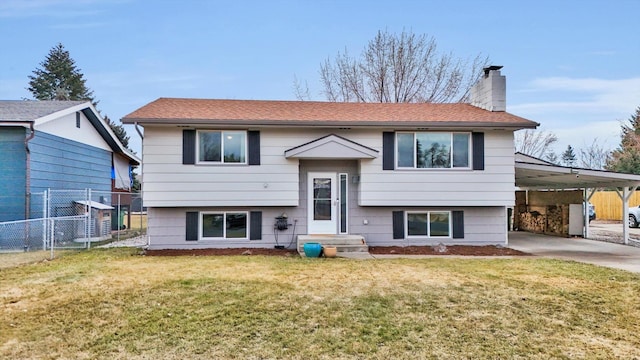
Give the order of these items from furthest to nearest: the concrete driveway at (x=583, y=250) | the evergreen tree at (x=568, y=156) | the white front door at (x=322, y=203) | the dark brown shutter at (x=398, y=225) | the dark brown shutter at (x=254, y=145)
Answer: the evergreen tree at (x=568, y=156), the dark brown shutter at (x=398, y=225), the white front door at (x=322, y=203), the dark brown shutter at (x=254, y=145), the concrete driveway at (x=583, y=250)

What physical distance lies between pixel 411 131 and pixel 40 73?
40803 mm

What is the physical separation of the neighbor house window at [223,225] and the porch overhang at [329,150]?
2265 millimetres

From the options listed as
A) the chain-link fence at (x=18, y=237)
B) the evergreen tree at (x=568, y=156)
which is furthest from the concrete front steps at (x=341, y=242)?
the evergreen tree at (x=568, y=156)

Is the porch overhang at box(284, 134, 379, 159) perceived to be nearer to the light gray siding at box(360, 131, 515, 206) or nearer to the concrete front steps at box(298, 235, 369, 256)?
the light gray siding at box(360, 131, 515, 206)

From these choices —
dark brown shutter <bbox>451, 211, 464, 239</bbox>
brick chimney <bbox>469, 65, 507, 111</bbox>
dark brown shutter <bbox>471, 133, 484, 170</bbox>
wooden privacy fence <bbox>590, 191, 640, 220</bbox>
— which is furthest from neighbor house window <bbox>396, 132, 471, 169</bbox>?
wooden privacy fence <bbox>590, 191, 640, 220</bbox>

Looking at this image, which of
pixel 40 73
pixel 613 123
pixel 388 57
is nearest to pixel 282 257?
pixel 388 57

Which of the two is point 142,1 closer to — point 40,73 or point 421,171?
point 421,171

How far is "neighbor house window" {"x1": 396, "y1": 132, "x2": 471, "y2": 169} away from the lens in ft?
36.8

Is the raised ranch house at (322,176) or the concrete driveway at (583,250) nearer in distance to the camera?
the concrete driveway at (583,250)

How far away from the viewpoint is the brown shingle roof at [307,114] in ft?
34.1

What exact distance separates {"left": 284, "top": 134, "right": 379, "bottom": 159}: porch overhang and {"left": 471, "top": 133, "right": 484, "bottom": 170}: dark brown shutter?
2943 mm

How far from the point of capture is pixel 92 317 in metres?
4.94

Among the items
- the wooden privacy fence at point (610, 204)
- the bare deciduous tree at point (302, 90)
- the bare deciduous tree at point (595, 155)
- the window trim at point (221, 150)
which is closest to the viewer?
the window trim at point (221, 150)

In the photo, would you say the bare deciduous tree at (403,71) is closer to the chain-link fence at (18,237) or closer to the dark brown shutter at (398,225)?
the dark brown shutter at (398,225)
